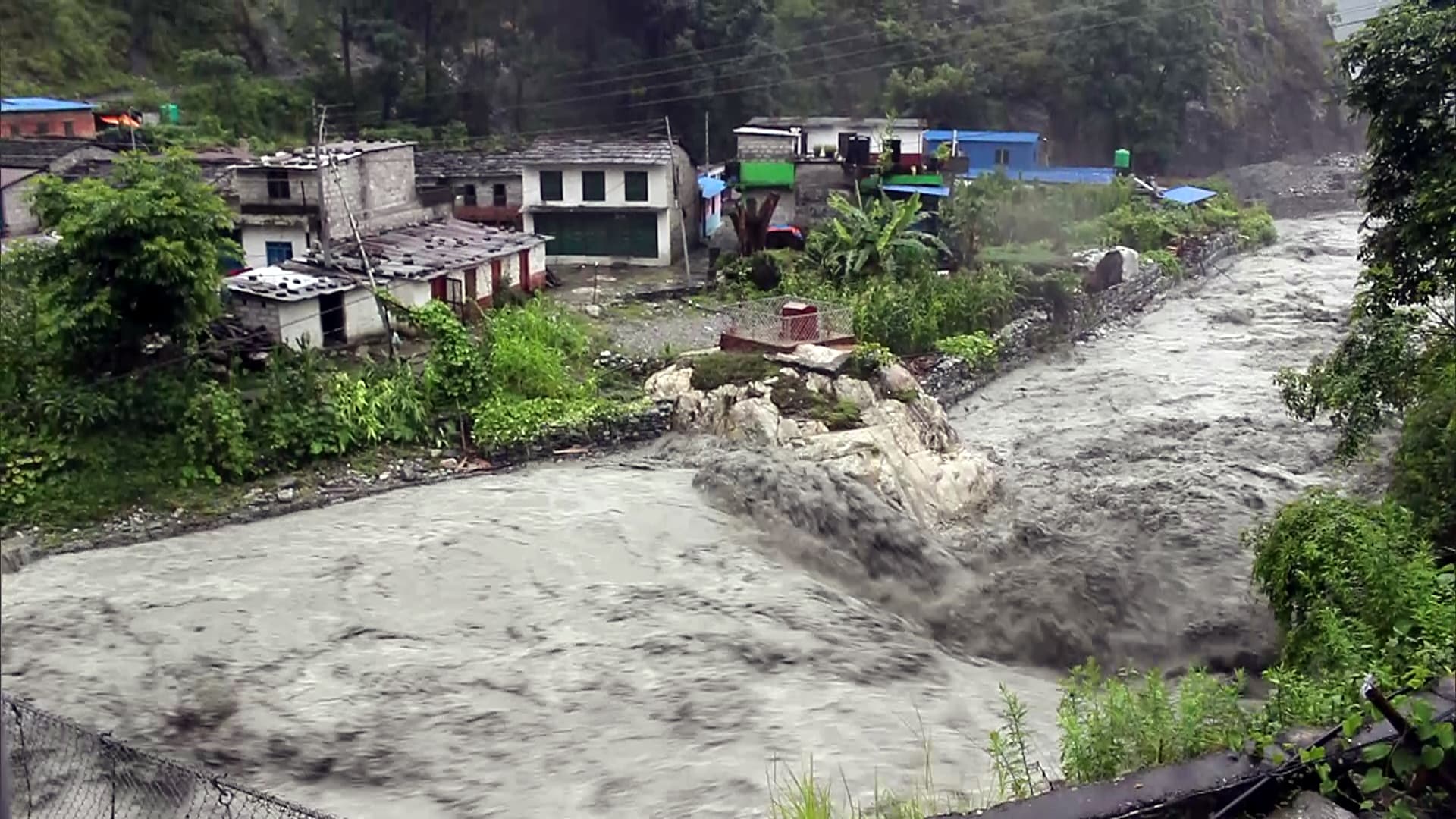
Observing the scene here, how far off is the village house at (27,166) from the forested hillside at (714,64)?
617 millimetres

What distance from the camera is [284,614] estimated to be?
24.2ft

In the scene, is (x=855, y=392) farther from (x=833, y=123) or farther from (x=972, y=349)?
(x=833, y=123)

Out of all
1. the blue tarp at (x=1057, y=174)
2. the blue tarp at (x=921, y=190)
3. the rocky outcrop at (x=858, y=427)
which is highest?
the blue tarp at (x=1057, y=174)

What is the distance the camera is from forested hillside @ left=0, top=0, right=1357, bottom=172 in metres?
13.5

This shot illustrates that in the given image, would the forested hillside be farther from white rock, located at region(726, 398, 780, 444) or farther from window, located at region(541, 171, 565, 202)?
white rock, located at region(726, 398, 780, 444)

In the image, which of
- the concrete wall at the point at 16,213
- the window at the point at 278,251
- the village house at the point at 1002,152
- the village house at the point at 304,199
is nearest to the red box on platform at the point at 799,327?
the village house at the point at 304,199

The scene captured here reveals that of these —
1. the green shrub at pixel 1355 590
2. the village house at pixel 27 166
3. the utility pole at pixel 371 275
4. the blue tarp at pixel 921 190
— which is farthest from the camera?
the blue tarp at pixel 921 190

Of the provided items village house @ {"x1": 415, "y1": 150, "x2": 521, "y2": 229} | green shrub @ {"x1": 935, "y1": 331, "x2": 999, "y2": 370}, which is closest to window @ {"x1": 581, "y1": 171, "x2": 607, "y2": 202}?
village house @ {"x1": 415, "y1": 150, "x2": 521, "y2": 229}

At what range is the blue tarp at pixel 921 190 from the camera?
17.3 meters

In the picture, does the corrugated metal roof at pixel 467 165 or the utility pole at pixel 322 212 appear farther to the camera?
the corrugated metal roof at pixel 467 165

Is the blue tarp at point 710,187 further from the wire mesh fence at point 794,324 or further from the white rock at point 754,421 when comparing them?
the white rock at point 754,421

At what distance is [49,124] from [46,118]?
0.17 m

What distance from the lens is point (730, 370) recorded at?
1101cm

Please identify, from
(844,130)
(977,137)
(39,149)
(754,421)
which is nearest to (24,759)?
(754,421)
